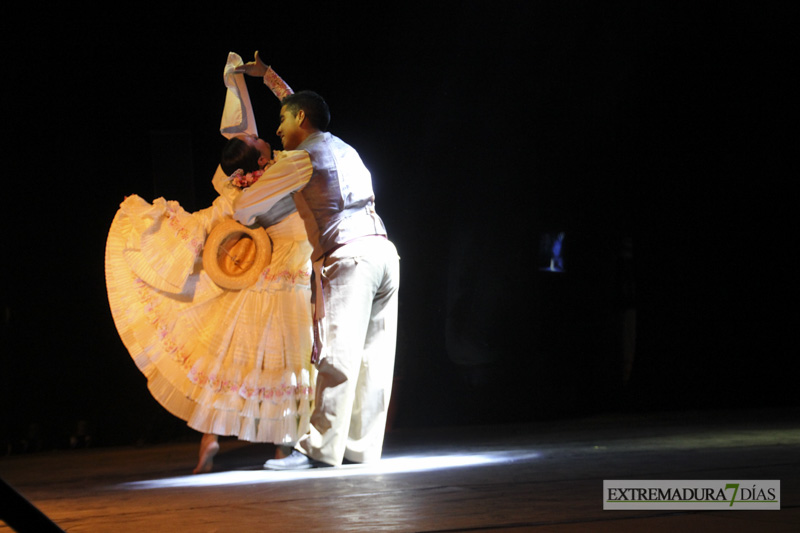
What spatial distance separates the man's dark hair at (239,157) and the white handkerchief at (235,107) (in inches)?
2.0

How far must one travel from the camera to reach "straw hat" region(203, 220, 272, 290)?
3385 mm

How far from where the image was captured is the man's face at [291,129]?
11.3 feet

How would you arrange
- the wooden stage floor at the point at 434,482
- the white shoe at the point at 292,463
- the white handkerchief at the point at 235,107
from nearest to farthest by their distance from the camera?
the wooden stage floor at the point at 434,482 → the white shoe at the point at 292,463 → the white handkerchief at the point at 235,107

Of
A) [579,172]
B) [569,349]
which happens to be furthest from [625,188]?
[569,349]

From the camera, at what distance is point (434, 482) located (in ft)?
8.95

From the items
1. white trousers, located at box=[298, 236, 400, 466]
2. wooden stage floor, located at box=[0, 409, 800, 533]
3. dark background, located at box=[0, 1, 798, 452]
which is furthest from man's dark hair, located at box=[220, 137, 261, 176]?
wooden stage floor, located at box=[0, 409, 800, 533]

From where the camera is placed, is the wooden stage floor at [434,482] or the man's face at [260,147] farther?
the man's face at [260,147]

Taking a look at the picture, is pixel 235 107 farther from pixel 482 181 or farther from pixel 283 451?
pixel 482 181

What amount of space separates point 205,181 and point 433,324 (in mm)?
1342

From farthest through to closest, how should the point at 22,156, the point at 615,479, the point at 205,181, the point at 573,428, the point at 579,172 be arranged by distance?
the point at 579,172 < the point at 573,428 < the point at 205,181 < the point at 22,156 < the point at 615,479

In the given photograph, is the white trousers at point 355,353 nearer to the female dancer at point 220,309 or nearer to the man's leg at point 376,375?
the man's leg at point 376,375

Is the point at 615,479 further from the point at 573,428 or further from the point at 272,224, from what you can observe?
the point at 573,428

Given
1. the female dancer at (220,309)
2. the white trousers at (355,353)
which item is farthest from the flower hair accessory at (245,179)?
the white trousers at (355,353)

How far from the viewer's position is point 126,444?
173 inches
